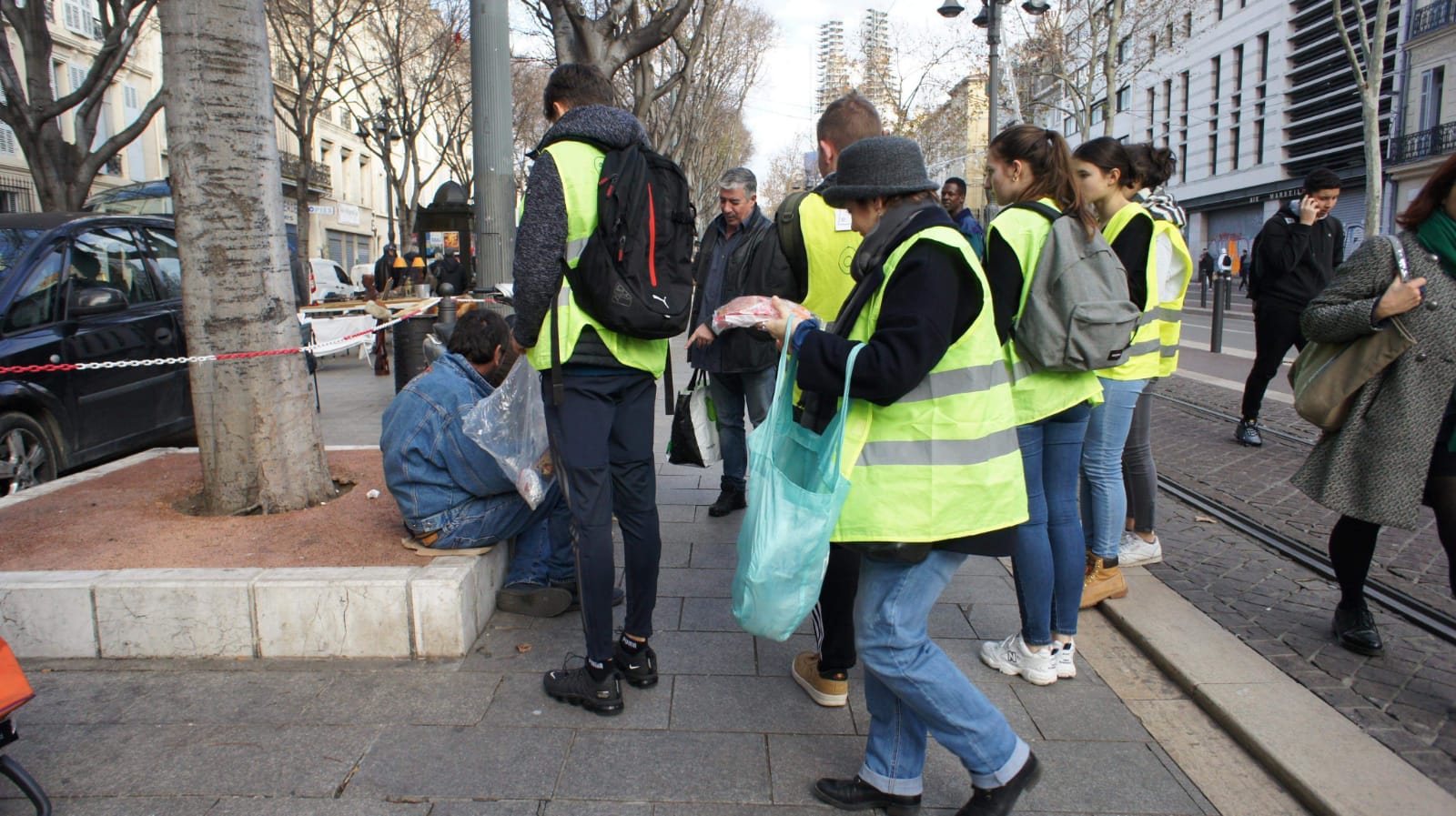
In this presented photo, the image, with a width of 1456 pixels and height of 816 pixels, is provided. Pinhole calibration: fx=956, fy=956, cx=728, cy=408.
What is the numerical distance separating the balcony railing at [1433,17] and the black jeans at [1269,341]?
1226 inches

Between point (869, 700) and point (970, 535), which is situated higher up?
point (970, 535)

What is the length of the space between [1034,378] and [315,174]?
42.8 m

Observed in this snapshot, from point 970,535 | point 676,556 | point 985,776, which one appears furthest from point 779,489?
point 676,556

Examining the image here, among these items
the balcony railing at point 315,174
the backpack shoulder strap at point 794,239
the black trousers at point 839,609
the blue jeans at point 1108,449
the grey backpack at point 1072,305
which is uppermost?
the balcony railing at point 315,174

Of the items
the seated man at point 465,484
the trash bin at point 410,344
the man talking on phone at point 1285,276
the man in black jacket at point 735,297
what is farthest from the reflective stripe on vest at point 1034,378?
the trash bin at point 410,344

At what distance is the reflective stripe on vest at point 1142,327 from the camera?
3735 millimetres

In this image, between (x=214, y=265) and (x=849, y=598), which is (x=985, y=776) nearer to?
(x=849, y=598)

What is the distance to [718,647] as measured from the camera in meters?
3.67

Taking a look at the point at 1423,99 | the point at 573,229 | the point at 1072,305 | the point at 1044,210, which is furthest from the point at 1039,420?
the point at 1423,99

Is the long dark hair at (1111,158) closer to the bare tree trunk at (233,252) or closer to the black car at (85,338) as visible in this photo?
the bare tree trunk at (233,252)

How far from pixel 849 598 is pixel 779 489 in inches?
39.7

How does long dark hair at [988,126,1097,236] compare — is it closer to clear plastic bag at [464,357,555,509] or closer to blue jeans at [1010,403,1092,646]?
blue jeans at [1010,403,1092,646]

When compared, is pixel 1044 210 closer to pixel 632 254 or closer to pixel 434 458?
pixel 632 254

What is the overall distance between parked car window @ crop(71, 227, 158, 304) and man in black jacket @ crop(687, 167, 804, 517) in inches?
164
